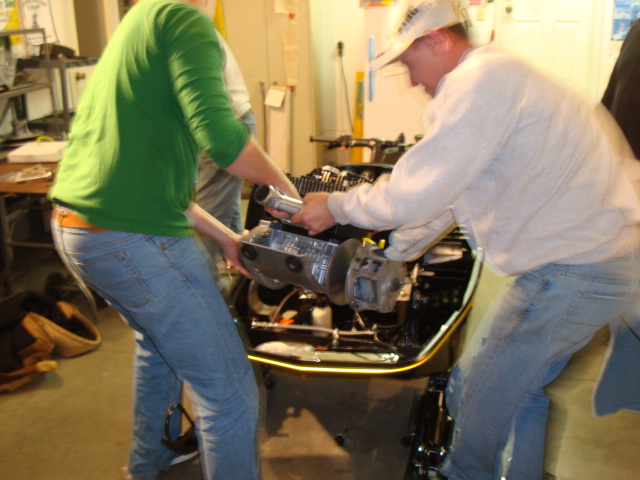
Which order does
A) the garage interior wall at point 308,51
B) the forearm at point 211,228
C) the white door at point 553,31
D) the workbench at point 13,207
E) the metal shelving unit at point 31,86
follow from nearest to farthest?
the forearm at point 211,228
the workbench at point 13,207
the metal shelving unit at point 31,86
the garage interior wall at point 308,51
the white door at point 553,31

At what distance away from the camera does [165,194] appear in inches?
66.1

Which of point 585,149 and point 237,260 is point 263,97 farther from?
point 585,149

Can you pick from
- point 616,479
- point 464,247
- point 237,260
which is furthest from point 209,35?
point 616,479

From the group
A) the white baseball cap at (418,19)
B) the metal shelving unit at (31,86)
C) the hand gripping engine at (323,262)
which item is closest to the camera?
the white baseball cap at (418,19)

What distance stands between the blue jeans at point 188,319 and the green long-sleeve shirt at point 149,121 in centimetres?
7

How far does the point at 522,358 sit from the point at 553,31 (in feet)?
16.9

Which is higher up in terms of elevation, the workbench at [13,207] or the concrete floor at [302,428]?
the workbench at [13,207]

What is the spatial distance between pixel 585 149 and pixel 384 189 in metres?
0.50

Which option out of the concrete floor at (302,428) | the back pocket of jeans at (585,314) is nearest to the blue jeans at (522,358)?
the back pocket of jeans at (585,314)

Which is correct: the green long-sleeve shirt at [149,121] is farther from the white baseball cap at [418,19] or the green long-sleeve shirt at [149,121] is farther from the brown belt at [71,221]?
the white baseball cap at [418,19]

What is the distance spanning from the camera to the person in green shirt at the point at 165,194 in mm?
1574

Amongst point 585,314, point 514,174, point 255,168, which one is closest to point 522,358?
point 585,314

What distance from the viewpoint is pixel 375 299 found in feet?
6.12

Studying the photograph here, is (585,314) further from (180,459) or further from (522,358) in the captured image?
(180,459)
